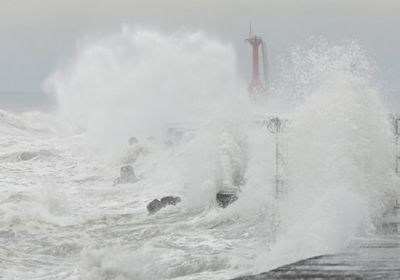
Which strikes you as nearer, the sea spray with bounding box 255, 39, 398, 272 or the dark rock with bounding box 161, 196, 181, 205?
the sea spray with bounding box 255, 39, 398, 272

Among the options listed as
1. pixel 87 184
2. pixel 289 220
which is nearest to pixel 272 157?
pixel 289 220

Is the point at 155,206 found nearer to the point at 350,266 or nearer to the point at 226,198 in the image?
the point at 226,198

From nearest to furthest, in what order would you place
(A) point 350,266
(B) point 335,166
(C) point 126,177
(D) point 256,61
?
(A) point 350,266 < (B) point 335,166 < (C) point 126,177 < (D) point 256,61

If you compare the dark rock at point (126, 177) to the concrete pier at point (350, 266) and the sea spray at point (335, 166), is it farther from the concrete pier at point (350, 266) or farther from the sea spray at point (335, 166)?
the concrete pier at point (350, 266)

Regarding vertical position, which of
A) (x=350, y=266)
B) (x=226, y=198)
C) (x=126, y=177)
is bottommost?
(x=350, y=266)

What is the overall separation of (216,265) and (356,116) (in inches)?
176

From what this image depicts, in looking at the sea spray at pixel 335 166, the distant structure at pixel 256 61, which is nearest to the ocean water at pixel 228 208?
the sea spray at pixel 335 166

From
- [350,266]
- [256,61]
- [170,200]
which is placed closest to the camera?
[350,266]

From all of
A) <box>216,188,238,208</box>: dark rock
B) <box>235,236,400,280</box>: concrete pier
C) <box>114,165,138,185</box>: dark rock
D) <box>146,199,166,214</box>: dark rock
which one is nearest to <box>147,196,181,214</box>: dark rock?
<box>146,199,166,214</box>: dark rock

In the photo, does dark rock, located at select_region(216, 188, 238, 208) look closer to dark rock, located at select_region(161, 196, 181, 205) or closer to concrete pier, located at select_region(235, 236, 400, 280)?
dark rock, located at select_region(161, 196, 181, 205)

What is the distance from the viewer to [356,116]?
37.4 feet

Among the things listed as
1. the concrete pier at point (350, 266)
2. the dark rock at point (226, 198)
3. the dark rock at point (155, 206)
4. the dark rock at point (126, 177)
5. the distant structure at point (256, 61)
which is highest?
the distant structure at point (256, 61)

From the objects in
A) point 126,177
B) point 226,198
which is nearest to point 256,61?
point 126,177

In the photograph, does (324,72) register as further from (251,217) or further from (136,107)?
(136,107)
